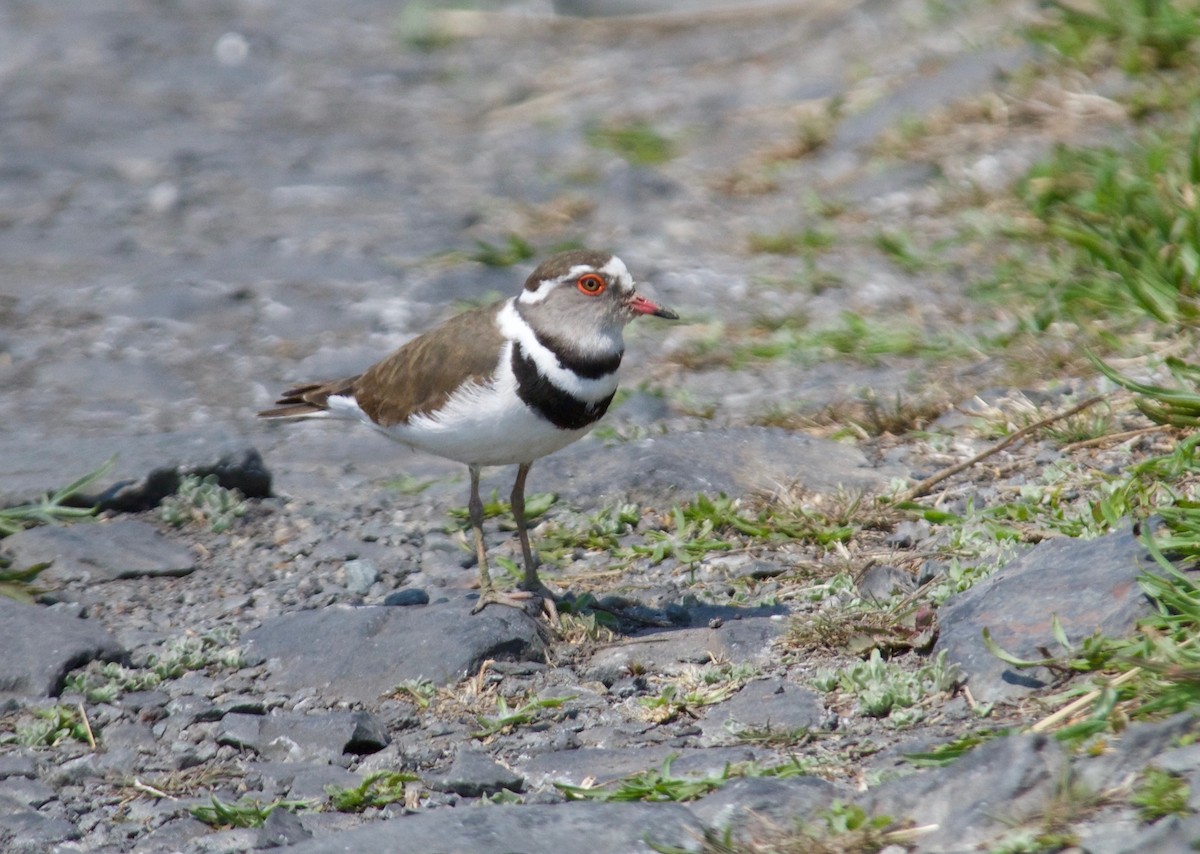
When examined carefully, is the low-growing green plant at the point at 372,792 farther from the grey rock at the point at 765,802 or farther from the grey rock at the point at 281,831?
the grey rock at the point at 765,802

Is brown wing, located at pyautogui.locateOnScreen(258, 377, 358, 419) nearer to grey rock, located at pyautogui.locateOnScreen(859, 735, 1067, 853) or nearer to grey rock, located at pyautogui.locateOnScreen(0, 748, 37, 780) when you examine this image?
grey rock, located at pyautogui.locateOnScreen(0, 748, 37, 780)

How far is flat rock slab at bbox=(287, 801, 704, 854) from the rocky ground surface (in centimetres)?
1

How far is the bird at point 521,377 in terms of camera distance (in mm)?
5113

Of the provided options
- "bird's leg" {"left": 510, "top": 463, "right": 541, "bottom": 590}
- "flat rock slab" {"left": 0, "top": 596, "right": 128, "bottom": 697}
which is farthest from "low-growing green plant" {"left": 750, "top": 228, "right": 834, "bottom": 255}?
"flat rock slab" {"left": 0, "top": 596, "right": 128, "bottom": 697}

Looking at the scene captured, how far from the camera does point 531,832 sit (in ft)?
12.1

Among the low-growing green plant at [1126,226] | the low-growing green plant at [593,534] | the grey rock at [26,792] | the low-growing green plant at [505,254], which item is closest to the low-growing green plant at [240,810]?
the grey rock at [26,792]

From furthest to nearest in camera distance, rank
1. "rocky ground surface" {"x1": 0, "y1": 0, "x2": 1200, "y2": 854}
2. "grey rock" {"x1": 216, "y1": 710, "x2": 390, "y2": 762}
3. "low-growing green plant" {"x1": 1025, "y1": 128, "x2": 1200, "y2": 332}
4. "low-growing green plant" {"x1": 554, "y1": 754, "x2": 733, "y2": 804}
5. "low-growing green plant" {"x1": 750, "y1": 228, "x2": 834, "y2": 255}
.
Answer: 1. "low-growing green plant" {"x1": 750, "y1": 228, "x2": 834, "y2": 255}
2. "low-growing green plant" {"x1": 1025, "y1": 128, "x2": 1200, "y2": 332}
3. "grey rock" {"x1": 216, "y1": 710, "x2": 390, "y2": 762}
4. "rocky ground surface" {"x1": 0, "y1": 0, "x2": 1200, "y2": 854}
5. "low-growing green plant" {"x1": 554, "y1": 754, "x2": 733, "y2": 804}

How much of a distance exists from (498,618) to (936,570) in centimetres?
146

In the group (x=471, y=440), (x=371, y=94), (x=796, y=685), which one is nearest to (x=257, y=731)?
(x=471, y=440)

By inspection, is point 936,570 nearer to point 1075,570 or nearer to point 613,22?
point 1075,570

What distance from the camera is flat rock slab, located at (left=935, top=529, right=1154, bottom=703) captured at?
4.14m

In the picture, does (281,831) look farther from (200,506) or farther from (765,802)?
(200,506)

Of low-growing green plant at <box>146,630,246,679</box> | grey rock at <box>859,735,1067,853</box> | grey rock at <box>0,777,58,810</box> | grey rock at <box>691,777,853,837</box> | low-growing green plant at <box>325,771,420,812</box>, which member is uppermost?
grey rock at <box>859,735,1067,853</box>

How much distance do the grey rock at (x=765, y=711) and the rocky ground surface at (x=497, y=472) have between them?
15mm
